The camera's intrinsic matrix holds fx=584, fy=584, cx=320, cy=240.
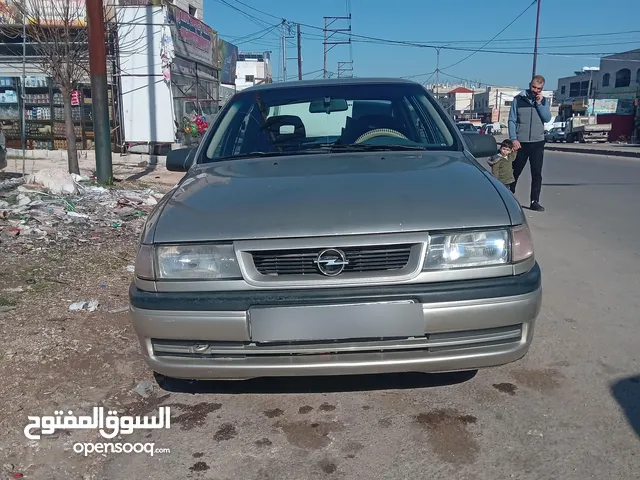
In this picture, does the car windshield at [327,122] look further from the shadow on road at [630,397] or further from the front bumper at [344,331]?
the shadow on road at [630,397]

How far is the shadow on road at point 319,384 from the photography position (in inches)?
120

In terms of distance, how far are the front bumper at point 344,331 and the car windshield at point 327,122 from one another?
1.40 meters

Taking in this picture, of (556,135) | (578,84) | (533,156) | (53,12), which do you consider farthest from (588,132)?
(578,84)

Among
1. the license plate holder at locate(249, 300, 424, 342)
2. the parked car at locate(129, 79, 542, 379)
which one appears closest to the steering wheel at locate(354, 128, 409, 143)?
the parked car at locate(129, 79, 542, 379)

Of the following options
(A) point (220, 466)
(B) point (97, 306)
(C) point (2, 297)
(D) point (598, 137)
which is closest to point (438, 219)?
(A) point (220, 466)

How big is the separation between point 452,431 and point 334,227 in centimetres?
110

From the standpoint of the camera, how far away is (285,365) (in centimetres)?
245

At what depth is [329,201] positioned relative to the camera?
2.62 metres

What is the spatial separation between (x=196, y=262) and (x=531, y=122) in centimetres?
681

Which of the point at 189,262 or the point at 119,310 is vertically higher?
the point at 189,262

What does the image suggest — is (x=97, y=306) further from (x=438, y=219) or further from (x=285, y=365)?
(x=438, y=219)

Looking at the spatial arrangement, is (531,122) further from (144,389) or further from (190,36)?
(190,36)

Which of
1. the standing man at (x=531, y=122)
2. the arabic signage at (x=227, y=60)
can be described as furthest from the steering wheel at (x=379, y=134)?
the arabic signage at (x=227, y=60)

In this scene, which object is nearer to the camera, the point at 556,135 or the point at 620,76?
the point at 556,135
